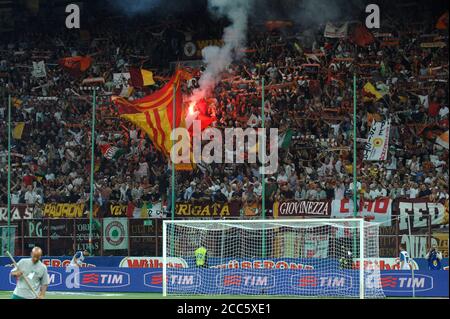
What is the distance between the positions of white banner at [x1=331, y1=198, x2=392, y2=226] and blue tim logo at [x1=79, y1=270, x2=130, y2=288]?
684 centimetres

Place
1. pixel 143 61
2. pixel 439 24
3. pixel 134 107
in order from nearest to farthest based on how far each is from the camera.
→ pixel 134 107
pixel 439 24
pixel 143 61

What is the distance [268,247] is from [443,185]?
5.81 meters

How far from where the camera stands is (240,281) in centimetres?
3045

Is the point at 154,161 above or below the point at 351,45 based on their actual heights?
below

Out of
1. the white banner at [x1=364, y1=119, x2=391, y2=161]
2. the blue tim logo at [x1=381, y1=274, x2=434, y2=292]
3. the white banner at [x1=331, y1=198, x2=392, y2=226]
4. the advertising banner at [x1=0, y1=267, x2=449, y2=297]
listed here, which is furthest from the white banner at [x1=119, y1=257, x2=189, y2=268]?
the white banner at [x1=364, y1=119, x2=391, y2=161]

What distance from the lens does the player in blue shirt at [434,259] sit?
96.4 ft

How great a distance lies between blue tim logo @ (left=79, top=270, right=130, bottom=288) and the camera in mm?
31734

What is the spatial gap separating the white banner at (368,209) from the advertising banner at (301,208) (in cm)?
29

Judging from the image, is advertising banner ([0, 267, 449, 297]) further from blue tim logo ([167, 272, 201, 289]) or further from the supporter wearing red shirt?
the supporter wearing red shirt

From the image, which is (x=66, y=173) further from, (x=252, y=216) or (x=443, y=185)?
(x=443, y=185)

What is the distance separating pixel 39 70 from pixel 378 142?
15.1m

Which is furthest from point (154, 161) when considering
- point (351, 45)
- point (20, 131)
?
point (351, 45)

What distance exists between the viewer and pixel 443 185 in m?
31.2

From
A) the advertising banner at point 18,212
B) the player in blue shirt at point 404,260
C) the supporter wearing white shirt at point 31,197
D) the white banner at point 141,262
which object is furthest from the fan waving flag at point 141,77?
the player in blue shirt at point 404,260
